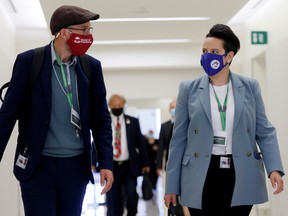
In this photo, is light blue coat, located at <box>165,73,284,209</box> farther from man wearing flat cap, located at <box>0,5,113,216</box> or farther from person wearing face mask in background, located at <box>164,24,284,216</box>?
man wearing flat cap, located at <box>0,5,113,216</box>

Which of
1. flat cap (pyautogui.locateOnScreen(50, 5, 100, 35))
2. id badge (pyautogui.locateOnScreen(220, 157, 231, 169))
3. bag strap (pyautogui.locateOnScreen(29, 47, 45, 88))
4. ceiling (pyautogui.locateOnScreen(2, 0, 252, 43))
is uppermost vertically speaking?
ceiling (pyautogui.locateOnScreen(2, 0, 252, 43))

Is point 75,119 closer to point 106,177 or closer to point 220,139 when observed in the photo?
point 106,177

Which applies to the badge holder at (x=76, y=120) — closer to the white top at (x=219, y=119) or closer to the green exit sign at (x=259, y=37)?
the white top at (x=219, y=119)

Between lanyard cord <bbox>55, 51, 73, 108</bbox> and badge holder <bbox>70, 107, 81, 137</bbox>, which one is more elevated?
lanyard cord <bbox>55, 51, 73, 108</bbox>

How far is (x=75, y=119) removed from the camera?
301 cm

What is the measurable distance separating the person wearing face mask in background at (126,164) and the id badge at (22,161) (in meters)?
4.47

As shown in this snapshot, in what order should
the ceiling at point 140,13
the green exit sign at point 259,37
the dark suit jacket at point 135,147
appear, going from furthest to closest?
the green exit sign at point 259,37, the ceiling at point 140,13, the dark suit jacket at point 135,147

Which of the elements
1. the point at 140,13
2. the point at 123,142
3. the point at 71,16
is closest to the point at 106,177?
the point at 71,16

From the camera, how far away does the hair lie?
3.59m

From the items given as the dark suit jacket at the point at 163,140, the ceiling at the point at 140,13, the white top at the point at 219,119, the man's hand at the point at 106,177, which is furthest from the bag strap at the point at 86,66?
the dark suit jacket at the point at 163,140

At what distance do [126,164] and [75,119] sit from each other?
466 centimetres

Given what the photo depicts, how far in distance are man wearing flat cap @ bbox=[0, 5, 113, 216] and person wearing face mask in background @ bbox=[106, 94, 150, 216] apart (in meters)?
4.36

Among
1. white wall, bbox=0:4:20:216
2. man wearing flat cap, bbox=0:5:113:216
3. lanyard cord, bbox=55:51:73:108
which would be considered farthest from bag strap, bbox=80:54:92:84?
white wall, bbox=0:4:20:216

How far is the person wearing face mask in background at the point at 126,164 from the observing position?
7.45 m
